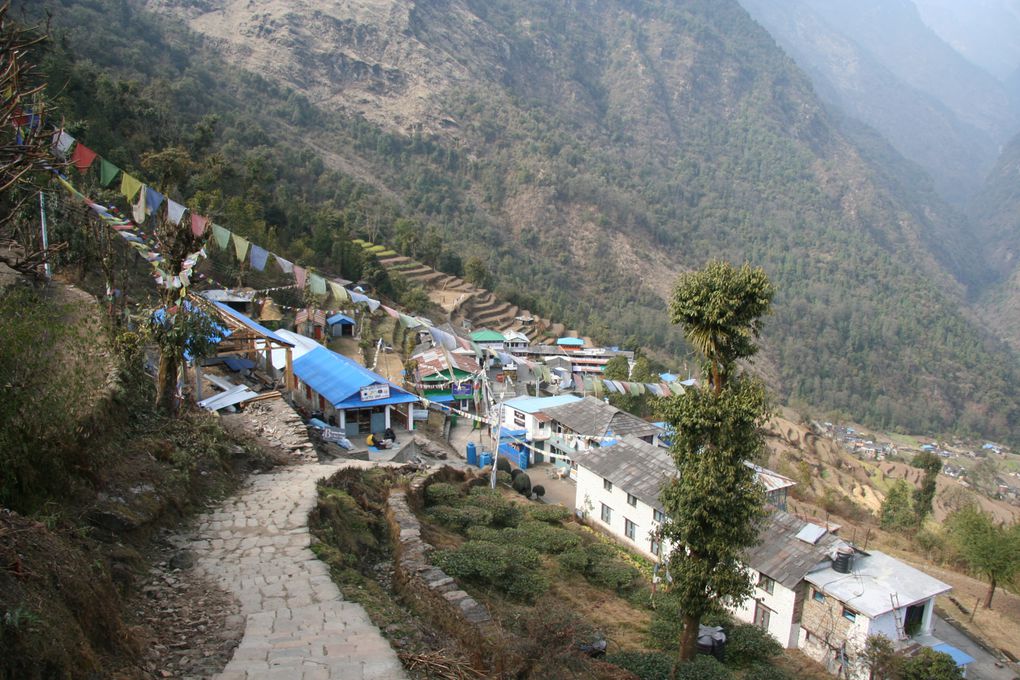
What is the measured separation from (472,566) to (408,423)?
467 inches

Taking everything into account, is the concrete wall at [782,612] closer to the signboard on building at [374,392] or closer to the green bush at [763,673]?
the green bush at [763,673]

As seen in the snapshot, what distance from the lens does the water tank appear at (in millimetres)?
15773

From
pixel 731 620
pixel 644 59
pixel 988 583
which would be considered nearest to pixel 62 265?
pixel 731 620

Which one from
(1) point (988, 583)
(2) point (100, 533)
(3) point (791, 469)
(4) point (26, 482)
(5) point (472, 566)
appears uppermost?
(4) point (26, 482)

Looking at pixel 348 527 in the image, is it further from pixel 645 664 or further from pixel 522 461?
pixel 522 461

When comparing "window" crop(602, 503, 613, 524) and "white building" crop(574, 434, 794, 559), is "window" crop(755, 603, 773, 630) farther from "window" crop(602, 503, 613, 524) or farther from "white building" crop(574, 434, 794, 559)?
"window" crop(602, 503, 613, 524)

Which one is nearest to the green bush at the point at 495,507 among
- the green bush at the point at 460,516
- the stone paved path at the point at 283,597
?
the green bush at the point at 460,516

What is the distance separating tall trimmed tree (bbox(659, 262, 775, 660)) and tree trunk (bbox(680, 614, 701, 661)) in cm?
30

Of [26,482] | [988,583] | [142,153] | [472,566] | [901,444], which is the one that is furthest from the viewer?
[901,444]

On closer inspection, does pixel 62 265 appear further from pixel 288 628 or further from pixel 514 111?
pixel 514 111

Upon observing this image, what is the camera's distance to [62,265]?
52.5 feet

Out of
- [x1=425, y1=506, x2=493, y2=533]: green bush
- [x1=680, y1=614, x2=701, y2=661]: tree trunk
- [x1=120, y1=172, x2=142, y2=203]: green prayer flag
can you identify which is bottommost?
[x1=425, y1=506, x2=493, y2=533]: green bush

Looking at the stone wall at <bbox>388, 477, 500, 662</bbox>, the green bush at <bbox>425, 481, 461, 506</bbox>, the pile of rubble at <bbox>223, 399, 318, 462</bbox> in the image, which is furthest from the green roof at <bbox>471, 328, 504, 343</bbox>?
the stone wall at <bbox>388, 477, 500, 662</bbox>

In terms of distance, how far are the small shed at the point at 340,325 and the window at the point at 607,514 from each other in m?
16.0
